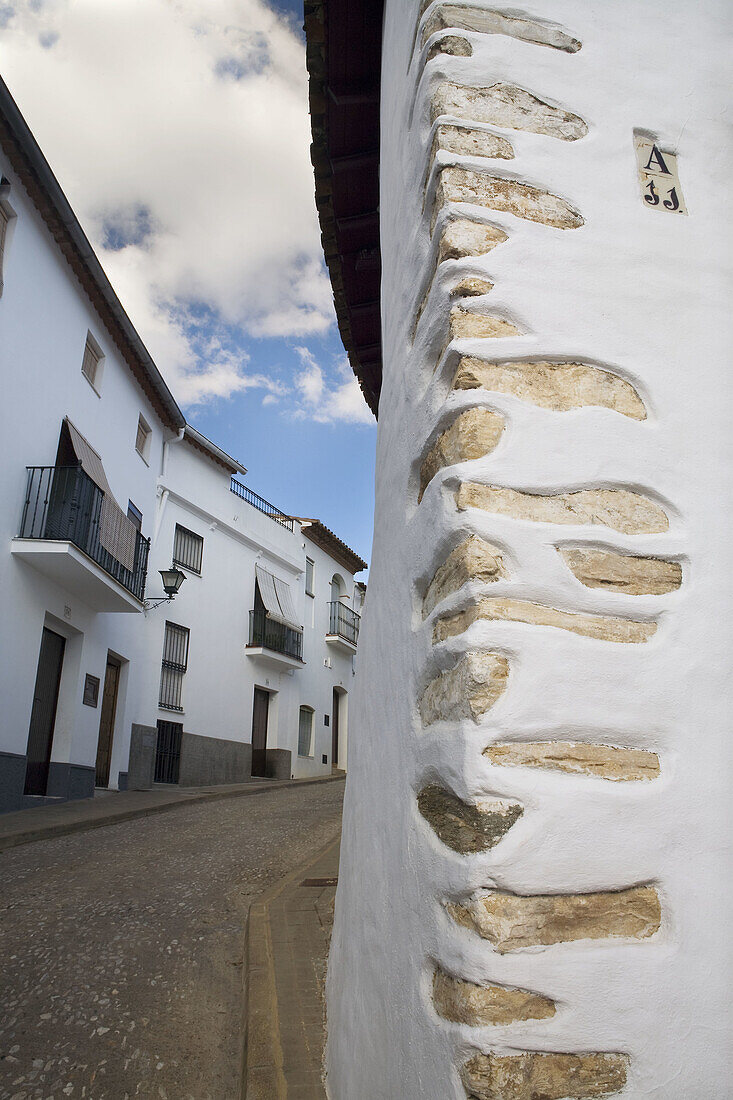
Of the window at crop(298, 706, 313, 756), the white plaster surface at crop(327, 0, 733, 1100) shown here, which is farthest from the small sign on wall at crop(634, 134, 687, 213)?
the window at crop(298, 706, 313, 756)

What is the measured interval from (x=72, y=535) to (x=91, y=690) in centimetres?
254

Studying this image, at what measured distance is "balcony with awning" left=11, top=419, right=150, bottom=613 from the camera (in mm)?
8586

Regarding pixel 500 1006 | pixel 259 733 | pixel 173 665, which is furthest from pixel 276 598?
pixel 500 1006

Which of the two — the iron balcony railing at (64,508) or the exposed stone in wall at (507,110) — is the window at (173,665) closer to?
the iron balcony railing at (64,508)

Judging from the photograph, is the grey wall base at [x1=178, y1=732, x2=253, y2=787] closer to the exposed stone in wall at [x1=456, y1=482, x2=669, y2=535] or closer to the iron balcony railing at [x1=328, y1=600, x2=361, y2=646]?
the iron balcony railing at [x1=328, y1=600, x2=361, y2=646]

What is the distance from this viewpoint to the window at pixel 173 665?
13.4 m

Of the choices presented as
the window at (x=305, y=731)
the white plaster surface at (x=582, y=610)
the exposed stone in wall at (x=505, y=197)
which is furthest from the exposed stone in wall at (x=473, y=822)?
the window at (x=305, y=731)

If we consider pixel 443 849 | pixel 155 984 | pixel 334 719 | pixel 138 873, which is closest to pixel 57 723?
pixel 138 873

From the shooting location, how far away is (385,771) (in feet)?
5.73

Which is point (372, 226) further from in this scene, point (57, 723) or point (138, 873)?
point (57, 723)

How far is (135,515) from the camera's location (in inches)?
488

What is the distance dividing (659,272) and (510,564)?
77 cm

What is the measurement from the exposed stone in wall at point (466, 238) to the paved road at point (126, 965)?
248cm

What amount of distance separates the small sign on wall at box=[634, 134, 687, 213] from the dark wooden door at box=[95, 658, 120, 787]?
10.7 m
